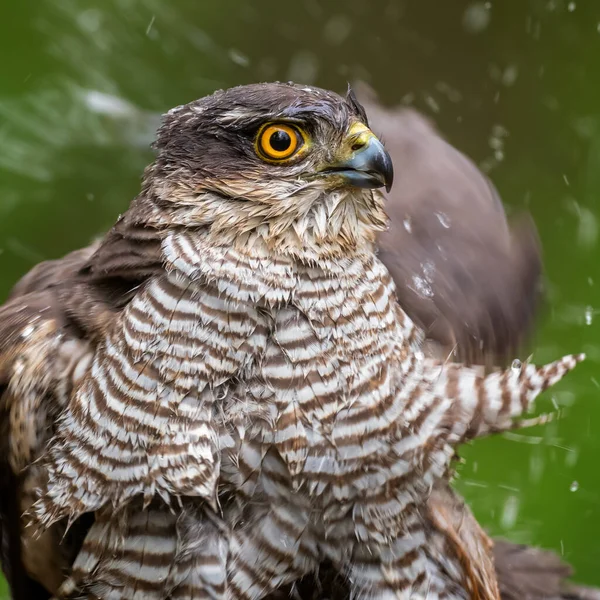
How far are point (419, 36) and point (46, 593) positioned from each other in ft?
11.8

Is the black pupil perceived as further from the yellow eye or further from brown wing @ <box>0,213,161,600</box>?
brown wing @ <box>0,213,161,600</box>

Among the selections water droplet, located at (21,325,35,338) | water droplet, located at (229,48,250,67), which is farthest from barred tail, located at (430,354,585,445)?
water droplet, located at (229,48,250,67)

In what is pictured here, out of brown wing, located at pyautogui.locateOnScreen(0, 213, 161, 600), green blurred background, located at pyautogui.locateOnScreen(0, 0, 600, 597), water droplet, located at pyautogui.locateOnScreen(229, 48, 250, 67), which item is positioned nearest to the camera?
brown wing, located at pyautogui.locateOnScreen(0, 213, 161, 600)

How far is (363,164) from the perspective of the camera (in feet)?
6.18

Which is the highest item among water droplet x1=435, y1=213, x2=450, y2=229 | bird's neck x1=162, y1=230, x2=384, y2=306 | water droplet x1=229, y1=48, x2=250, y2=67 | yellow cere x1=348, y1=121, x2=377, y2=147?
water droplet x1=229, y1=48, x2=250, y2=67

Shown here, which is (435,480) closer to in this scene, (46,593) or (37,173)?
(46,593)

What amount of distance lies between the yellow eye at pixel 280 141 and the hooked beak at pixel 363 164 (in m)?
0.08

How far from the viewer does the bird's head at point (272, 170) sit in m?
1.88

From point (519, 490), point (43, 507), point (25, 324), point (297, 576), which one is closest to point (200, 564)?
point (297, 576)

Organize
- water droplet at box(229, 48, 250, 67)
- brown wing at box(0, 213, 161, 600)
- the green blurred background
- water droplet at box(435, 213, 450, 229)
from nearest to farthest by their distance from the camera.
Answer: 1. brown wing at box(0, 213, 161, 600)
2. water droplet at box(435, 213, 450, 229)
3. the green blurred background
4. water droplet at box(229, 48, 250, 67)

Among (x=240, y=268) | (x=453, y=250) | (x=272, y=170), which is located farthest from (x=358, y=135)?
(x=453, y=250)

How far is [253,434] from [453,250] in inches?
45.1

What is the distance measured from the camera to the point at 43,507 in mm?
1939

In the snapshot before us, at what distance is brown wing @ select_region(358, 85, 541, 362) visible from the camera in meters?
2.47
